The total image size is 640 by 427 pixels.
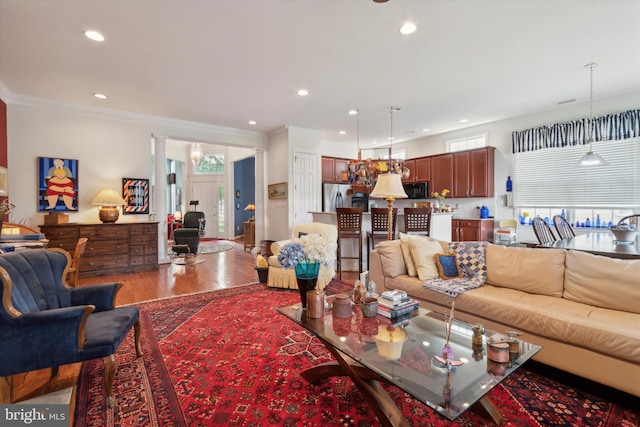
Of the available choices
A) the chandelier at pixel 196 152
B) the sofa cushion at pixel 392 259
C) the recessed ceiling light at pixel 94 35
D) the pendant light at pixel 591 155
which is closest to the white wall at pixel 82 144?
the recessed ceiling light at pixel 94 35

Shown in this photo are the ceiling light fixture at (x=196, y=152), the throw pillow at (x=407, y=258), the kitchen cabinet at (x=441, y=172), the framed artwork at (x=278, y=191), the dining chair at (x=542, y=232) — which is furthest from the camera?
the ceiling light fixture at (x=196, y=152)

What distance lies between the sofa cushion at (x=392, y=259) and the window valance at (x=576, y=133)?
4.36 meters

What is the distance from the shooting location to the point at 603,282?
2.08 m

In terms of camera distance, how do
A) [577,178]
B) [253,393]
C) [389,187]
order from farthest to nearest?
[577,178] → [389,187] → [253,393]

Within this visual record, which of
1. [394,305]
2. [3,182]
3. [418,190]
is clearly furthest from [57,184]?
[418,190]

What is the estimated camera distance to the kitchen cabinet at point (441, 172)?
21.8ft

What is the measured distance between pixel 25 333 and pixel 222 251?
19.3 feet

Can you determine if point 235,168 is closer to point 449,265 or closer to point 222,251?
point 222,251

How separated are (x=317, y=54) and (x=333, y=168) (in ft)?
14.2

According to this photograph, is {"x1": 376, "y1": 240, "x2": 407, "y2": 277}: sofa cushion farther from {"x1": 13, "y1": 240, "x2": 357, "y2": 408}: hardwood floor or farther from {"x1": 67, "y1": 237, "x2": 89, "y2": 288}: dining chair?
{"x1": 67, "y1": 237, "x2": 89, "y2": 288}: dining chair

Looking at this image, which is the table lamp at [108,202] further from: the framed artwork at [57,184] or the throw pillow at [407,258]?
the throw pillow at [407,258]

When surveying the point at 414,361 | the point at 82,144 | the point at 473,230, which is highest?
the point at 82,144

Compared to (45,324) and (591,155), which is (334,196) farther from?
(45,324)

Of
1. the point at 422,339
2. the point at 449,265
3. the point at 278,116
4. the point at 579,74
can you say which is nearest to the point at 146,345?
the point at 422,339
